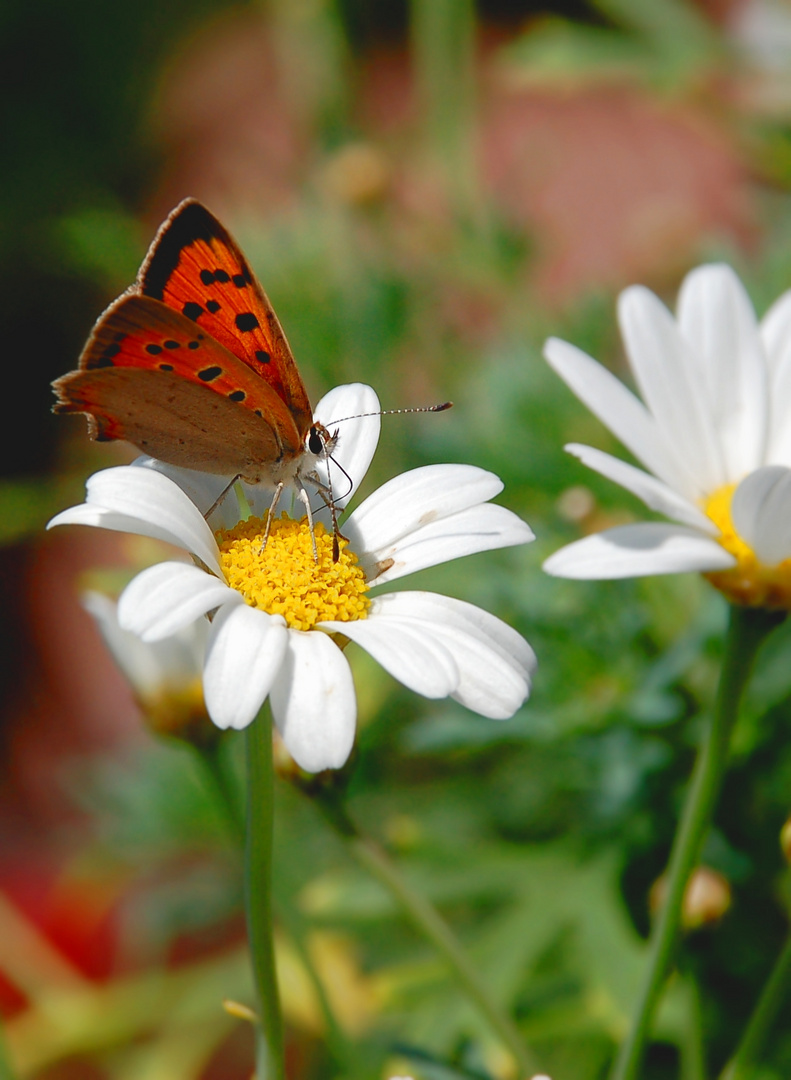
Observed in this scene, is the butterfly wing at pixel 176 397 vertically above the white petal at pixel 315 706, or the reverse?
the butterfly wing at pixel 176 397

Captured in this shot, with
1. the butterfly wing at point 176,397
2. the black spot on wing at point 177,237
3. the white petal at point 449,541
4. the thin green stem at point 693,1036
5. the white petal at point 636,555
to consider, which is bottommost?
the thin green stem at point 693,1036

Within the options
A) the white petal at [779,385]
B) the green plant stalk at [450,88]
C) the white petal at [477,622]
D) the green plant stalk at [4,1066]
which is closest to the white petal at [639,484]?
the white petal at [477,622]

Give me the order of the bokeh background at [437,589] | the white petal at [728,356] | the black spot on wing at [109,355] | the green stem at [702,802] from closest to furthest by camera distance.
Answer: the green stem at [702,802] < the black spot on wing at [109,355] < the white petal at [728,356] < the bokeh background at [437,589]

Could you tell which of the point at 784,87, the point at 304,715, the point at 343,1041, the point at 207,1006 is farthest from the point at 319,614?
the point at 784,87

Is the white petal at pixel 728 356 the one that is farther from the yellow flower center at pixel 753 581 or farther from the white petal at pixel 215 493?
the white petal at pixel 215 493

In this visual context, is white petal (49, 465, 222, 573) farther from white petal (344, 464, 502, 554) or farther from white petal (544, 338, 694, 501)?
white petal (544, 338, 694, 501)

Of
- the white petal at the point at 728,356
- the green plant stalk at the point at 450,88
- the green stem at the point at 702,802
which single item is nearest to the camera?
the green stem at the point at 702,802
